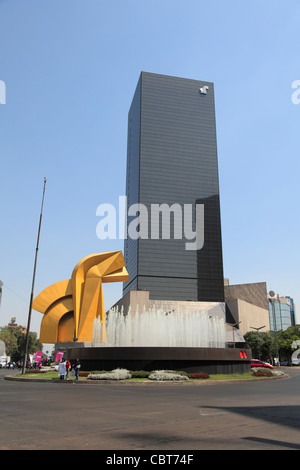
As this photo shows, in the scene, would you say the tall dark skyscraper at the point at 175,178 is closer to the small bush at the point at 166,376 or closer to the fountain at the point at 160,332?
the fountain at the point at 160,332

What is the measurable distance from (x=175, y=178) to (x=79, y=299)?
299 feet

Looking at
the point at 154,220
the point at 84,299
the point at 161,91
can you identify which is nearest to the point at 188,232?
the point at 154,220

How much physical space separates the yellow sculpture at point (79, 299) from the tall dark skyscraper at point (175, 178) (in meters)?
73.9

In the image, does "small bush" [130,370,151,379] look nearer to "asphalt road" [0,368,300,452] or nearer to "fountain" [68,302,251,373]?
"fountain" [68,302,251,373]

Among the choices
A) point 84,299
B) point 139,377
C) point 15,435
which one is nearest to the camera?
point 15,435

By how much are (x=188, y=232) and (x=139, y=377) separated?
106 m

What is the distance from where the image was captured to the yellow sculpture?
42.4m

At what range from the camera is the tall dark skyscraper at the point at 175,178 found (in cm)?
12119

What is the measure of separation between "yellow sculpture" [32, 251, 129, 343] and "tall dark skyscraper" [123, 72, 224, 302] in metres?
73.9

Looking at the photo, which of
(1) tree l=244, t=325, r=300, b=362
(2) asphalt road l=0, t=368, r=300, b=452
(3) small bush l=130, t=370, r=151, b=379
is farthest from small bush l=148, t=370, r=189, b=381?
(1) tree l=244, t=325, r=300, b=362

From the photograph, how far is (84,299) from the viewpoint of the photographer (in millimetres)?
42438

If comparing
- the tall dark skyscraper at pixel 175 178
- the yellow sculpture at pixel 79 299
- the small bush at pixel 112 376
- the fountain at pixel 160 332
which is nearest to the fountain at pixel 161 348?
the fountain at pixel 160 332

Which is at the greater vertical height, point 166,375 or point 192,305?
point 192,305
